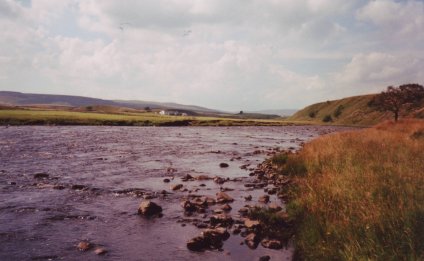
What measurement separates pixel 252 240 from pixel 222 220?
6.69 feet

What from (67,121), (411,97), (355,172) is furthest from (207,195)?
(411,97)

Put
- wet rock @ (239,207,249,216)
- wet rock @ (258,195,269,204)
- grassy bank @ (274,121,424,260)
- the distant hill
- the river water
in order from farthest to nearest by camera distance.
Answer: the distant hill → wet rock @ (258,195,269,204) → wet rock @ (239,207,249,216) → the river water → grassy bank @ (274,121,424,260)

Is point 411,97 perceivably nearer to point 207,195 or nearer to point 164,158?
point 164,158

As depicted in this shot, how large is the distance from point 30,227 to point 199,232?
5786 mm

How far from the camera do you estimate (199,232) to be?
38.5 ft

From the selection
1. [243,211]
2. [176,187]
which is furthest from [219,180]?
[243,211]

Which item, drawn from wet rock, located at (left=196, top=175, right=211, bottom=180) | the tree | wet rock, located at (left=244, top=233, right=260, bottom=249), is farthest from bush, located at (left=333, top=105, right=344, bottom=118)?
wet rock, located at (left=244, top=233, right=260, bottom=249)

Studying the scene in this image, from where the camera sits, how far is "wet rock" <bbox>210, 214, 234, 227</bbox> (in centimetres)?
1243

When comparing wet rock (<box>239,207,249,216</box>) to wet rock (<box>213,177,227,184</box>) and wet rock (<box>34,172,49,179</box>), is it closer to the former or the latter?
wet rock (<box>213,177,227,184</box>)

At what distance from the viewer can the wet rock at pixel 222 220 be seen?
12430 mm

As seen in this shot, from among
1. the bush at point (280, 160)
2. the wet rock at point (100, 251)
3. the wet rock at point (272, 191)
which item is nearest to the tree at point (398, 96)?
the bush at point (280, 160)

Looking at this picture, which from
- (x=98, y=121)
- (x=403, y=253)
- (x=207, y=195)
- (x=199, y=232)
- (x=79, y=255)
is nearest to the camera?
(x=403, y=253)

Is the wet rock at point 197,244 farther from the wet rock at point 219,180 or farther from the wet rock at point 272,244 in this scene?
the wet rock at point 219,180

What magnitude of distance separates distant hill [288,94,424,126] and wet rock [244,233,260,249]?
11361 centimetres
